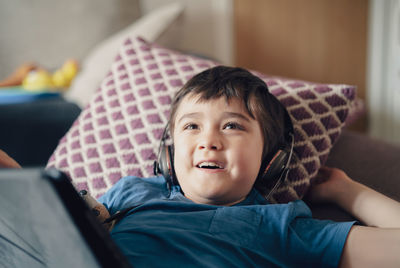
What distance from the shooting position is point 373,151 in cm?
97

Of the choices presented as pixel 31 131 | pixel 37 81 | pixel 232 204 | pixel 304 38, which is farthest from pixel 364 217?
pixel 304 38

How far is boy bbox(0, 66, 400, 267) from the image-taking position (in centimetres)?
63

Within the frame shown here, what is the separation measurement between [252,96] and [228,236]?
30cm

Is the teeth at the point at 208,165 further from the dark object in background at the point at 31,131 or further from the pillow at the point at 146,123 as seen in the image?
the dark object in background at the point at 31,131

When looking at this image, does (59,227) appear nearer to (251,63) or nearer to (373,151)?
(373,151)

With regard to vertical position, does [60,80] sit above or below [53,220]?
below

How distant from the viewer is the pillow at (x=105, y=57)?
1.41m

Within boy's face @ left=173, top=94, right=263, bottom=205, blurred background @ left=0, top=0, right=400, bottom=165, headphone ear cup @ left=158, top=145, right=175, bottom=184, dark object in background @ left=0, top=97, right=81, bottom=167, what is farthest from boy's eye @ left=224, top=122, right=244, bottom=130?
blurred background @ left=0, top=0, right=400, bottom=165

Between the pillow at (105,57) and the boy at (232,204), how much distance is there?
2.14ft

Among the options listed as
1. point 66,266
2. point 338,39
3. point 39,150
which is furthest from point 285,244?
point 338,39

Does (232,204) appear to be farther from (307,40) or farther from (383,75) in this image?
(383,75)

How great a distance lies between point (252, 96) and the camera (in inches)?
31.3

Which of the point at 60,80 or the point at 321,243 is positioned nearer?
the point at 321,243

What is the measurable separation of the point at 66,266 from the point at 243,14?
215 centimetres
